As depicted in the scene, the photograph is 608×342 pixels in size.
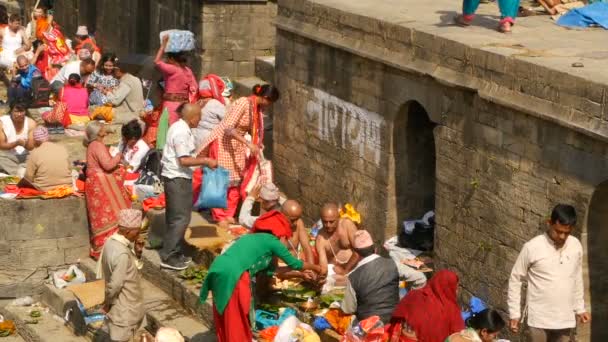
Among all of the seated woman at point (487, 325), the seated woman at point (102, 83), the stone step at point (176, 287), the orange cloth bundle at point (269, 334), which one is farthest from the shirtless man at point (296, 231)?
the seated woman at point (102, 83)

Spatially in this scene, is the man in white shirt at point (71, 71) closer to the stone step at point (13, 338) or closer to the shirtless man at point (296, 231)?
the stone step at point (13, 338)

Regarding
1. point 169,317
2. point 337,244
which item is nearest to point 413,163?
point 337,244

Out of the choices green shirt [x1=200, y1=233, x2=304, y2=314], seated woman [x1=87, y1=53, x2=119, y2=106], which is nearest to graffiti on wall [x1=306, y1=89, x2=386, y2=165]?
green shirt [x1=200, y1=233, x2=304, y2=314]

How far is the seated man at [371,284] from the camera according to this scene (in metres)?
11.6

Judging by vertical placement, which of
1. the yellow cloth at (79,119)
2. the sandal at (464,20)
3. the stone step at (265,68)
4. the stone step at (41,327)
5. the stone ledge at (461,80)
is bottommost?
the stone step at (41,327)

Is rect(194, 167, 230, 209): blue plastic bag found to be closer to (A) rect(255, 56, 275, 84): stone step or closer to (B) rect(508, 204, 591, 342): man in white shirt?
(A) rect(255, 56, 275, 84): stone step

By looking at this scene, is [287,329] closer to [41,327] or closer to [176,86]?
[41,327]

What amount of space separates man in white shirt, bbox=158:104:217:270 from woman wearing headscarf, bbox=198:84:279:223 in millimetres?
1034

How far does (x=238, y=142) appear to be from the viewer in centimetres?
1547

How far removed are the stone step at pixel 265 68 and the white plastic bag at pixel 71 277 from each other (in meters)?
4.63

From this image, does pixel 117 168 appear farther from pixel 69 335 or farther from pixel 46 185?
pixel 69 335

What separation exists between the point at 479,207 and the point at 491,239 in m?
0.33

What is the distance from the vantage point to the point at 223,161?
A: 15484mm

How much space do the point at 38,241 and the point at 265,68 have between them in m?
4.74
